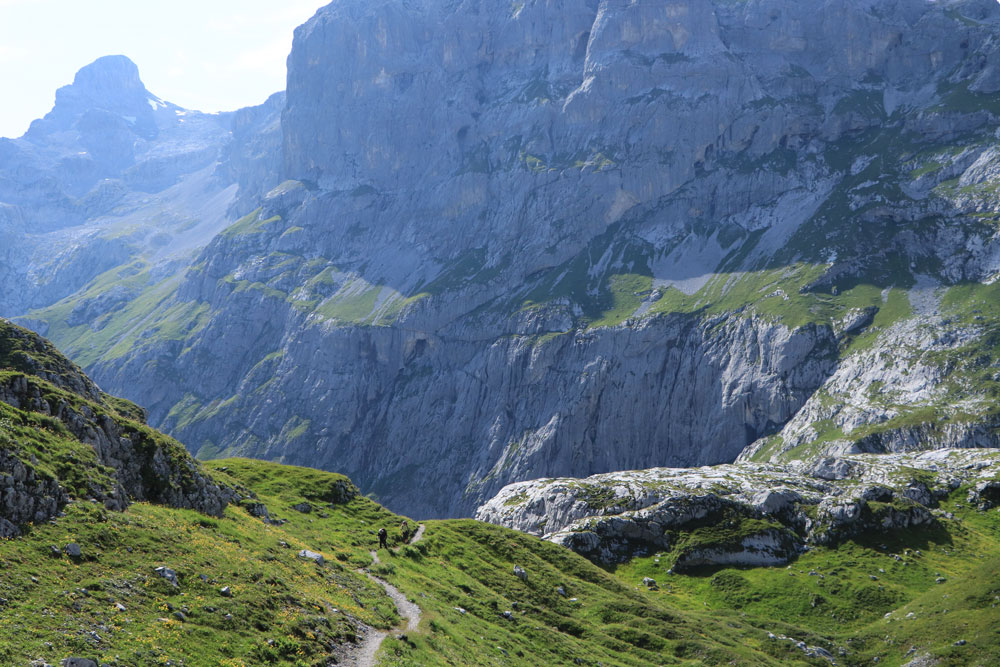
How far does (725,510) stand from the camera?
3848 inches

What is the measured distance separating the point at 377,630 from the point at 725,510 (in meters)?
69.7

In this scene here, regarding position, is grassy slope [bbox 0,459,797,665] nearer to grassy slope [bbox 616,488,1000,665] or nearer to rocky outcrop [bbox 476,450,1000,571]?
grassy slope [bbox 616,488,1000,665]

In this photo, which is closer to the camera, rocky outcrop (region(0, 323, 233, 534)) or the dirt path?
the dirt path

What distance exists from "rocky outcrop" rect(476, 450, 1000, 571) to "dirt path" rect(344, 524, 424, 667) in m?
49.2

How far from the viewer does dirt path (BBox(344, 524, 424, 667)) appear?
3407 cm

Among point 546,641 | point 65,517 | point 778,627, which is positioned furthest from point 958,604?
point 65,517

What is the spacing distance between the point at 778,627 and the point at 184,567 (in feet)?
187

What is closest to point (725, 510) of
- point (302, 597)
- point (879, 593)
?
point (879, 593)

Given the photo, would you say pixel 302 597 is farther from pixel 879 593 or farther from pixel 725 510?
pixel 725 510

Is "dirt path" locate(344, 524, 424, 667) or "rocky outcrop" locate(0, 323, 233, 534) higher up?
"rocky outcrop" locate(0, 323, 233, 534)

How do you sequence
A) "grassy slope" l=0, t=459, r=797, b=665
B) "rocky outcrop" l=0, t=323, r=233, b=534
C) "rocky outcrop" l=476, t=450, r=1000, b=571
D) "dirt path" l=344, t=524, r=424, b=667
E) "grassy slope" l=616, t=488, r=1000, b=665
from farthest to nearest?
"rocky outcrop" l=476, t=450, r=1000, b=571 < "grassy slope" l=616, t=488, r=1000, b=665 < "rocky outcrop" l=0, t=323, r=233, b=534 < "dirt path" l=344, t=524, r=424, b=667 < "grassy slope" l=0, t=459, r=797, b=665

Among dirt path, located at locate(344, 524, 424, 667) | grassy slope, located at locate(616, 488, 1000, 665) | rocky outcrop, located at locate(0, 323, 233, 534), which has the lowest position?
dirt path, located at locate(344, 524, 424, 667)

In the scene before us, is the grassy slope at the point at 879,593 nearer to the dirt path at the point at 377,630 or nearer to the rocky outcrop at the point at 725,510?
the rocky outcrop at the point at 725,510

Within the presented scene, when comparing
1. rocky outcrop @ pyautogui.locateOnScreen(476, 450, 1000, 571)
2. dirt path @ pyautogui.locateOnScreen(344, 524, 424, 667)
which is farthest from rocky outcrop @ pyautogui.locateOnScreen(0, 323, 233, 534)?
rocky outcrop @ pyautogui.locateOnScreen(476, 450, 1000, 571)
